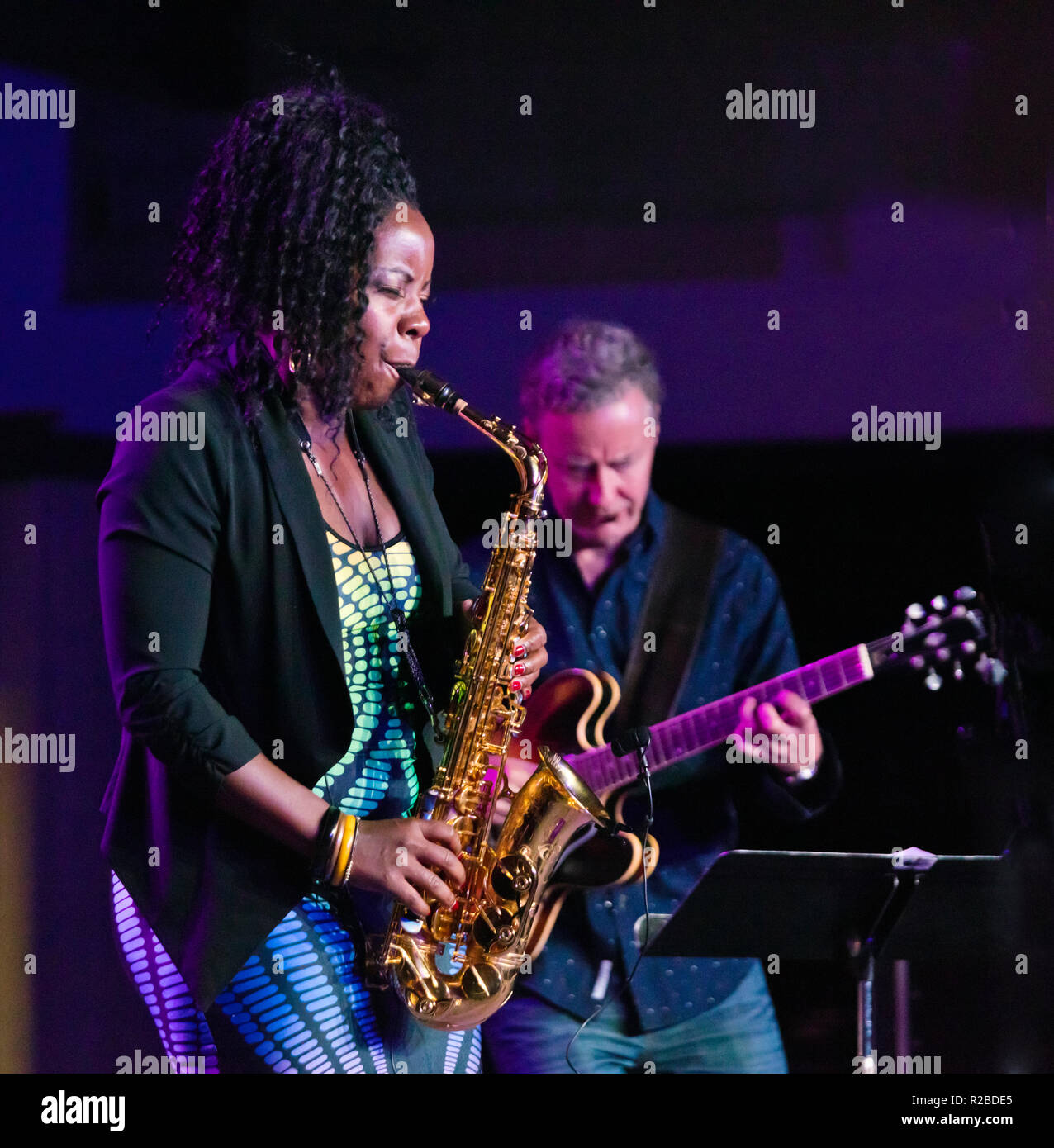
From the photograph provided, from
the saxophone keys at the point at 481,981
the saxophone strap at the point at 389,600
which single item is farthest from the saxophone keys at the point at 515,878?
the saxophone strap at the point at 389,600

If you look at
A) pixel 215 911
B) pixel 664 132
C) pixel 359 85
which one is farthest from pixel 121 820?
pixel 664 132

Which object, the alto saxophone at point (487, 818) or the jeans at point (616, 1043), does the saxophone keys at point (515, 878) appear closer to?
the alto saxophone at point (487, 818)

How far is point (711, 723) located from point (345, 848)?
1.08 metres

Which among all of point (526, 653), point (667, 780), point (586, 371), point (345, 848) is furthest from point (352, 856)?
point (586, 371)

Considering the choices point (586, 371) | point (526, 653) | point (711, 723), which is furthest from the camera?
point (586, 371)

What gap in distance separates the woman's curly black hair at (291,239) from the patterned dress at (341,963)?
1.24ft

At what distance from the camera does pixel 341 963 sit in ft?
7.68

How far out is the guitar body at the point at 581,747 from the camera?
9.66ft

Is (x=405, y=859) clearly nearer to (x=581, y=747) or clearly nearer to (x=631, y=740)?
(x=631, y=740)

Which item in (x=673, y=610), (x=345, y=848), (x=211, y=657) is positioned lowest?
(x=345, y=848)

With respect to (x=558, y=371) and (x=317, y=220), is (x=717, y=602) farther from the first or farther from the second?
(x=317, y=220)

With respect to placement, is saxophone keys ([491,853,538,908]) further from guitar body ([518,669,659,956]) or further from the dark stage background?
the dark stage background

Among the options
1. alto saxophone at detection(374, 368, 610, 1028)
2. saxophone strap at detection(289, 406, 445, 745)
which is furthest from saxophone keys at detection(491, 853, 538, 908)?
saxophone strap at detection(289, 406, 445, 745)

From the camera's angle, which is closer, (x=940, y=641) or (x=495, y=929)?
(x=495, y=929)
